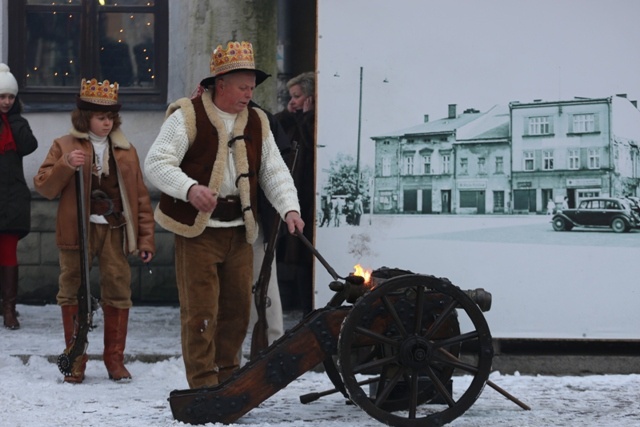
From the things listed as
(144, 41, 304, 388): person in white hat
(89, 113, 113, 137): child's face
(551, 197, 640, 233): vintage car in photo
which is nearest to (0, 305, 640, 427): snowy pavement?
(144, 41, 304, 388): person in white hat

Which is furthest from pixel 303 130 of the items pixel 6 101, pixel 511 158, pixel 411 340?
pixel 411 340

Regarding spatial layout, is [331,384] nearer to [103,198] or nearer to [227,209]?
[227,209]

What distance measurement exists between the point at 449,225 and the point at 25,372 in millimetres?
2572

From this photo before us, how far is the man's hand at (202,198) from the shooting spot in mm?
6660

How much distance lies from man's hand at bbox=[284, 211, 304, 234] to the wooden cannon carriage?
18.3 inches

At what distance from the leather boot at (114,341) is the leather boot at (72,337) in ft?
0.46

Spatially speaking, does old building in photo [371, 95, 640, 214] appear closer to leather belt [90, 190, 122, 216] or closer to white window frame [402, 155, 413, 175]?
white window frame [402, 155, 413, 175]

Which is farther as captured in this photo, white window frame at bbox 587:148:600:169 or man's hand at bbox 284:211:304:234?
white window frame at bbox 587:148:600:169

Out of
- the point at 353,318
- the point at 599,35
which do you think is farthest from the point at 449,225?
the point at 353,318

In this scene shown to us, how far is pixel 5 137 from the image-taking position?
32.1ft

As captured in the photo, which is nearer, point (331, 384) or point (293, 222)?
point (293, 222)

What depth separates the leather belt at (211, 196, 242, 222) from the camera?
276 inches

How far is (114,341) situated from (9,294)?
195 centimetres

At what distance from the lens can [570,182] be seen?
27.5 ft
